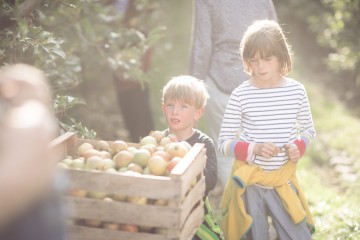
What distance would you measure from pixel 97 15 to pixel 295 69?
5.25 meters

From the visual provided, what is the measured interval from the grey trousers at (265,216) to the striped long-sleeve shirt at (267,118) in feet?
0.56

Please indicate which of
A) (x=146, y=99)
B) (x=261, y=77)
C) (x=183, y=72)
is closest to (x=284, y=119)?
(x=261, y=77)

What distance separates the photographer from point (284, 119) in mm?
3225

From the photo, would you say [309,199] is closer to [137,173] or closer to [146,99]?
[146,99]

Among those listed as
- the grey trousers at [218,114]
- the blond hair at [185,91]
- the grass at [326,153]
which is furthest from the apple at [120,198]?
the grass at [326,153]

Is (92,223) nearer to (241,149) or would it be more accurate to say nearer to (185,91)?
(241,149)

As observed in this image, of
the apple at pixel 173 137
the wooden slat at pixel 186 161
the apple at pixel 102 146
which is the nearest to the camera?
the wooden slat at pixel 186 161

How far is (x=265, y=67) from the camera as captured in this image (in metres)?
3.17

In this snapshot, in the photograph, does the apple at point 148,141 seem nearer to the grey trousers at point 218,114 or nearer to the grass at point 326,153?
the grey trousers at point 218,114

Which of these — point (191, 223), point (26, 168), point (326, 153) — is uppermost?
point (26, 168)

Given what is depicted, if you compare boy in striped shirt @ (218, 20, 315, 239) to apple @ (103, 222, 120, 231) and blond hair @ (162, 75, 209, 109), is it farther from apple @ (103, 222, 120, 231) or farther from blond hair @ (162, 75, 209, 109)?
apple @ (103, 222, 120, 231)

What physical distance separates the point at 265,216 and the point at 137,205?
1.08 meters

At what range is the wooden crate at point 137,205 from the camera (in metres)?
2.48

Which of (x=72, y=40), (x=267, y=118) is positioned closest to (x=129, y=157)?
(x=267, y=118)
